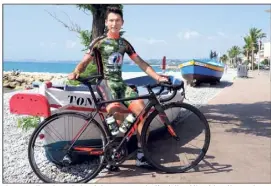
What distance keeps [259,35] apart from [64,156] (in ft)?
267

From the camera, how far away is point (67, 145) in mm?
4180

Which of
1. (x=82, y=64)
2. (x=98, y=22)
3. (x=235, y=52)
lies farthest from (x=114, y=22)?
(x=235, y=52)

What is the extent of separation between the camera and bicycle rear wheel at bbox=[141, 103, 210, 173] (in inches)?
169

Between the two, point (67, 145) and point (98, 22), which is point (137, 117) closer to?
point (67, 145)

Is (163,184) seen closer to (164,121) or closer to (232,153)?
(164,121)

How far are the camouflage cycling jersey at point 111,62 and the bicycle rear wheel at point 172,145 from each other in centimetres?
48

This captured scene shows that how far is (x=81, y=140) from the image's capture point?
4.21m

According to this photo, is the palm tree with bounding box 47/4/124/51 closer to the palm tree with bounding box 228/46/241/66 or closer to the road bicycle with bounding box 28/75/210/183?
the road bicycle with bounding box 28/75/210/183

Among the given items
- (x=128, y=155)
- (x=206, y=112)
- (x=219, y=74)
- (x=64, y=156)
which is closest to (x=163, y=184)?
(x=128, y=155)

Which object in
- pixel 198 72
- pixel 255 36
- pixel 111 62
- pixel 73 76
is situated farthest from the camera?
pixel 255 36

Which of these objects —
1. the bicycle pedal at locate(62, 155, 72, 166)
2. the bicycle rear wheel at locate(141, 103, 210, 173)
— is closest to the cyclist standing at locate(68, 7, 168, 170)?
the bicycle rear wheel at locate(141, 103, 210, 173)

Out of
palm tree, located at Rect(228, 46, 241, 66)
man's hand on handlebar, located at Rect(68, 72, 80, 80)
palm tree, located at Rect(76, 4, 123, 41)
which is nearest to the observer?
man's hand on handlebar, located at Rect(68, 72, 80, 80)

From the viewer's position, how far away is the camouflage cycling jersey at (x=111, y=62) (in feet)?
13.6

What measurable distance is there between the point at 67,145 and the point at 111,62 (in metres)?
1.19
